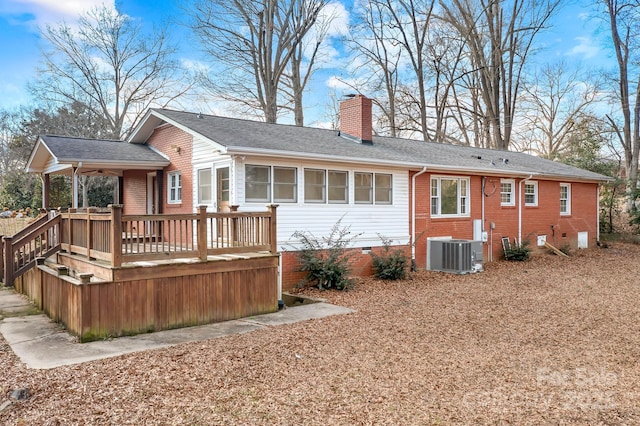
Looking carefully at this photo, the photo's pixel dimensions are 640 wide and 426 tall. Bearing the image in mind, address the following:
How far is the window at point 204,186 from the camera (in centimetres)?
1064

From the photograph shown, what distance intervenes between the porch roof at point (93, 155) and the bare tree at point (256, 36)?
11.5 m

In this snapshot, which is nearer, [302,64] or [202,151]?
[202,151]

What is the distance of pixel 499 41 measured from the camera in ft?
87.9

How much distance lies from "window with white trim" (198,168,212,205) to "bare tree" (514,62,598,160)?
25.5 m

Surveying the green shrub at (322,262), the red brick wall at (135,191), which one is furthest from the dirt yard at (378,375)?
the red brick wall at (135,191)

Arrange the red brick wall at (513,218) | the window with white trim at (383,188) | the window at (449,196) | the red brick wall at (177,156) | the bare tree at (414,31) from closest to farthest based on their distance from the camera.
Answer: the red brick wall at (177,156) → the window with white trim at (383,188) → the red brick wall at (513,218) → the window at (449,196) → the bare tree at (414,31)

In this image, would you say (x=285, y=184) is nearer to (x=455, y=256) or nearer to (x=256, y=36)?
(x=455, y=256)

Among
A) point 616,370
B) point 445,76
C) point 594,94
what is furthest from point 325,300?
point 594,94

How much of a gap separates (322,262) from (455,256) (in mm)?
4591

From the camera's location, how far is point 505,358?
5406mm

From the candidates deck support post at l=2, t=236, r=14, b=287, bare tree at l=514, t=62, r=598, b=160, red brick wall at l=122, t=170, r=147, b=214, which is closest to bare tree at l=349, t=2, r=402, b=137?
bare tree at l=514, t=62, r=598, b=160

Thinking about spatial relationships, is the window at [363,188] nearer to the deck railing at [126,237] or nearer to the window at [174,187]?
the deck railing at [126,237]

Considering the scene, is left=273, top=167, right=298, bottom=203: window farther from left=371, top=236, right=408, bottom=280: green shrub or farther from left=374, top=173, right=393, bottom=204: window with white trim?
left=371, top=236, right=408, bottom=280: green shrub

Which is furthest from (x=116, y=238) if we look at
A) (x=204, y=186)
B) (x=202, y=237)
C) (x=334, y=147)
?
(x=334, y=147)
